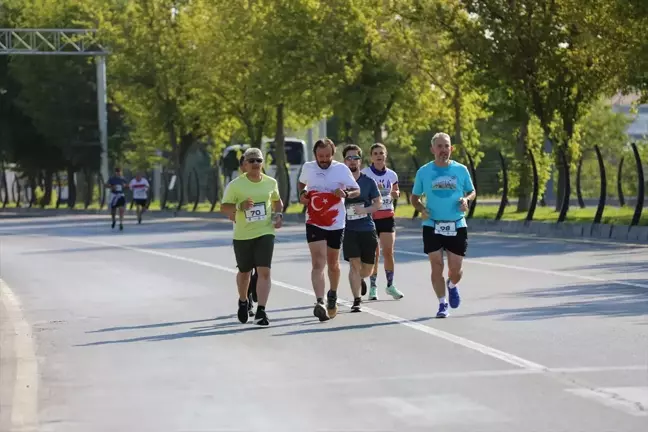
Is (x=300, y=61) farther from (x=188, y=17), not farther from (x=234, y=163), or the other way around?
(x=234, y=163)

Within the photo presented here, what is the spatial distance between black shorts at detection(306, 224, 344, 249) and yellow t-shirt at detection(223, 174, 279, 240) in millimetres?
380

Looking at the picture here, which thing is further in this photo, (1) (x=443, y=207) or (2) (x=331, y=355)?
(1) (x=443, y=207)

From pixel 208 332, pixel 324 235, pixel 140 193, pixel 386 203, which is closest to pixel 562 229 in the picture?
pixel 386 203

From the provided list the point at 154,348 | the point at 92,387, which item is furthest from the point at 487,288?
the point at 92,387

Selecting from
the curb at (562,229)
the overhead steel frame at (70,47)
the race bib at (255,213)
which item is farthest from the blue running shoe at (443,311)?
the overhead steel frame at (70,47)

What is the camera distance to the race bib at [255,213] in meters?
15.8

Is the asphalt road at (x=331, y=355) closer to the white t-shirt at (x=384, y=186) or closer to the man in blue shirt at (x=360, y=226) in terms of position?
the man in blue shirt at (x=360, y=226)

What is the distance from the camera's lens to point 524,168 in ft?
136

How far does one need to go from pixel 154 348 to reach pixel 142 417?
403cm

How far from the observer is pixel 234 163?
8112 centimetres

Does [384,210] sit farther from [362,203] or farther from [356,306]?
[356,306]

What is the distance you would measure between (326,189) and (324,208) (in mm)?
181

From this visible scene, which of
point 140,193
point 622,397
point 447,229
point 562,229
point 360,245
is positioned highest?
point 447,229

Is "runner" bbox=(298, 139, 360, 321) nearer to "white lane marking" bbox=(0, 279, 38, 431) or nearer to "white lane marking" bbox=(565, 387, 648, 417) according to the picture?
"white lane marking" bbox=(0, 279, 38, 431)
